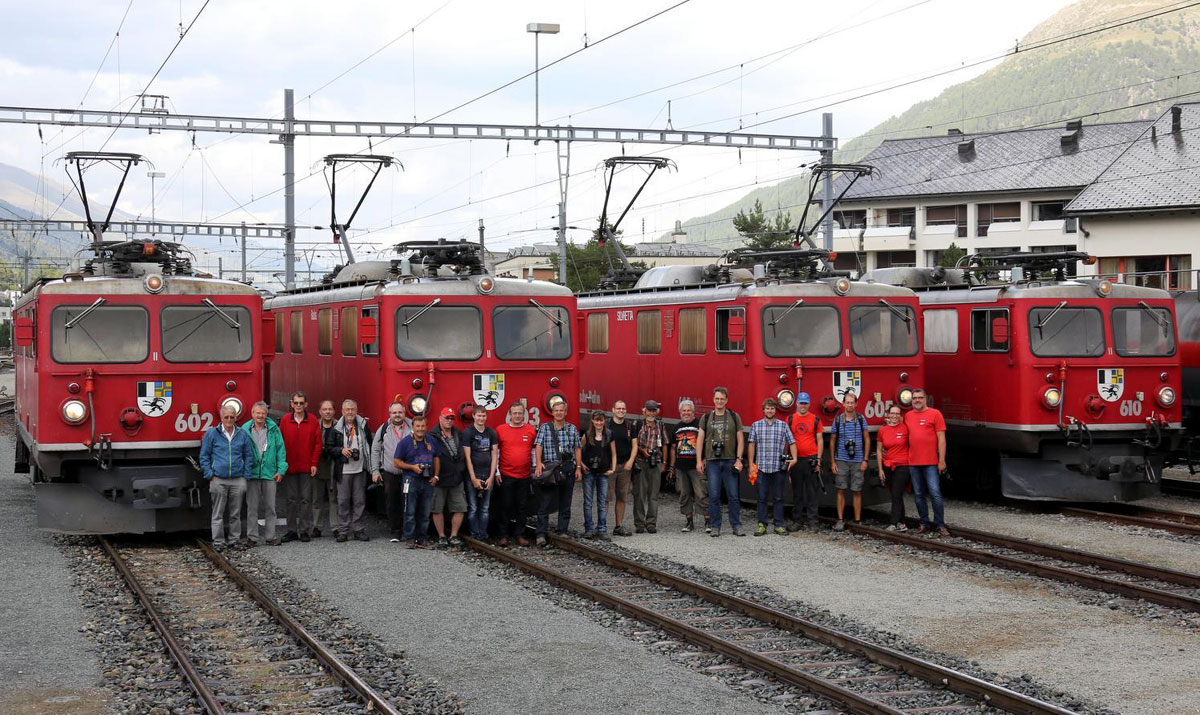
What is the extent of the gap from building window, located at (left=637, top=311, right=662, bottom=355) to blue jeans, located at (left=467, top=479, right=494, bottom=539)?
18.0 ft

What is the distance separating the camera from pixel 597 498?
49.8 feet

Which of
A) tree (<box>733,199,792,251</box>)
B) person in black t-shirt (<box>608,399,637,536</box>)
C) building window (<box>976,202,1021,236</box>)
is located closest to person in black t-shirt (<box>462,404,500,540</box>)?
person in black t-shirt (<box>608,399,637,536</box>)

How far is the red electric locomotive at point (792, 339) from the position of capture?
17188mm

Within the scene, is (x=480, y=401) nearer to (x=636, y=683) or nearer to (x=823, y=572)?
(x=823, y=572)

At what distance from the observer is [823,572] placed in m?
13.1

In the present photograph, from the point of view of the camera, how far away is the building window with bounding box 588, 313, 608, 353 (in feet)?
71.6

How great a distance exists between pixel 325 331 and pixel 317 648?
9.32 m

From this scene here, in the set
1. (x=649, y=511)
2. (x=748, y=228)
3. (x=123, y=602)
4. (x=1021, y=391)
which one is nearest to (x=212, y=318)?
(x=123, y=602)

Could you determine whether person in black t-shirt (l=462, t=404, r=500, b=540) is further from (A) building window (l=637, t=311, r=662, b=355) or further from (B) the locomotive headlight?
(A) building window (l=637, t=311, r=662, b=355)

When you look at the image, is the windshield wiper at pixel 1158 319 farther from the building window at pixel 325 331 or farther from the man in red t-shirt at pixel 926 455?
the building window at pixel 325 331

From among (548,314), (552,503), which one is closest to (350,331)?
(548,314)

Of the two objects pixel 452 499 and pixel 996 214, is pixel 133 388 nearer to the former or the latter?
pixel 452 499

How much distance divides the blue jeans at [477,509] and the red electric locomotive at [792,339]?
2954 mm

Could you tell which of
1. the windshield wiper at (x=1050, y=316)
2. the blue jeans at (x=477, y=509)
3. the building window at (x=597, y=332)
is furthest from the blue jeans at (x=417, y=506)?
the windshield wiper at (x=1050, y=316)
